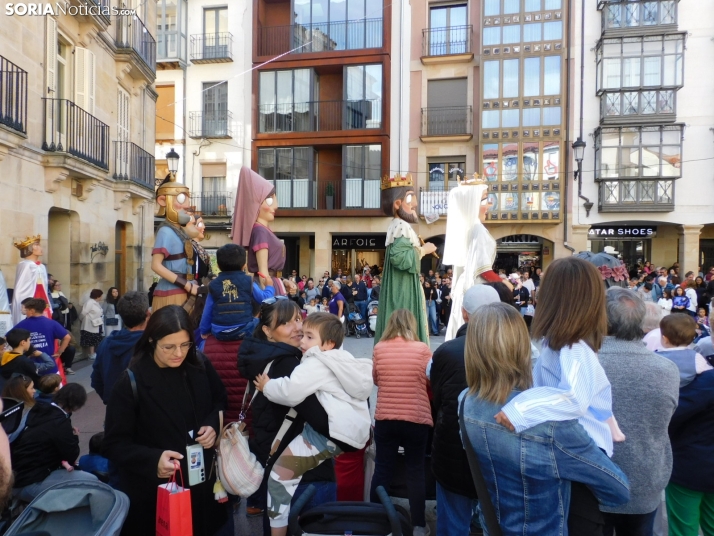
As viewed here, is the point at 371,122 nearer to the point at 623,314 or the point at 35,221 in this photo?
the point at 35,221

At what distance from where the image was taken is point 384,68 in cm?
2066

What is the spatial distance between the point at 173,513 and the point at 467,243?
12.8 feet

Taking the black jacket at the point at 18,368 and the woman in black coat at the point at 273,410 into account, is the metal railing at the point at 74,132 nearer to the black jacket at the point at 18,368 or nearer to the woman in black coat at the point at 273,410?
the black jacket at the point at 18,368

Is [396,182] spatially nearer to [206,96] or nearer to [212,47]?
[206,96]

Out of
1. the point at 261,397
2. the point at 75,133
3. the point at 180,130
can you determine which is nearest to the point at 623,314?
the point at 261,397

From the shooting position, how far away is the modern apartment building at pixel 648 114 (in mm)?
19297

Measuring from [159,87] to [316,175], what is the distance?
25.1ft

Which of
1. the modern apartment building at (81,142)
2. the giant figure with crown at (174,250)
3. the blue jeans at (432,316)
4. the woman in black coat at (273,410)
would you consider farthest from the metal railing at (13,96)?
the blue jeans at (432,316)

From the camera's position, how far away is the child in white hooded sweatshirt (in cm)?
274

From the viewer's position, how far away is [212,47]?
2217 centimetres

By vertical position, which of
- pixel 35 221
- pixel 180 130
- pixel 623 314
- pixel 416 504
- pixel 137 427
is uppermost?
pixel 180 130

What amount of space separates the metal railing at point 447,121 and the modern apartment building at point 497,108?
0.13 feet

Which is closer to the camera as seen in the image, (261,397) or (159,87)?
(261,397)

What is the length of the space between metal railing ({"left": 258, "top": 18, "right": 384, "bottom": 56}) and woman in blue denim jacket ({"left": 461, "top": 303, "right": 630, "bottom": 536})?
20.7m
